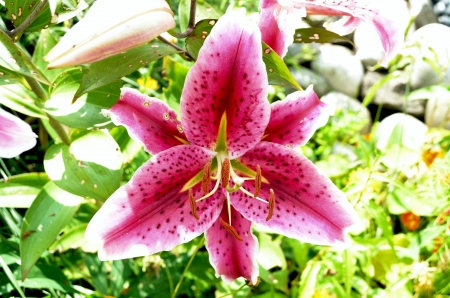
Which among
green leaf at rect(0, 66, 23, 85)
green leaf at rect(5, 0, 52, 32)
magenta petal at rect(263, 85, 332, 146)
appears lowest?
magenta petal at rect(263, 85, 332, 146)

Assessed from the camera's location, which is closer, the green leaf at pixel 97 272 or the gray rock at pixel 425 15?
the green leaf at pixel 97 272

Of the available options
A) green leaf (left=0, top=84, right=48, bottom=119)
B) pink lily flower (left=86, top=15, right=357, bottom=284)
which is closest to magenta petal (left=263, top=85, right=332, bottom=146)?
pink lily flower (left=86, top=15, right=357, bottom=284)

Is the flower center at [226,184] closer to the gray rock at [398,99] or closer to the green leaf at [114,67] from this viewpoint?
the green leaf at [114,67]

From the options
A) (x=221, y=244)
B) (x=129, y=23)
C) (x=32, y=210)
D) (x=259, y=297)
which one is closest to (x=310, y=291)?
(x=259, y=297)

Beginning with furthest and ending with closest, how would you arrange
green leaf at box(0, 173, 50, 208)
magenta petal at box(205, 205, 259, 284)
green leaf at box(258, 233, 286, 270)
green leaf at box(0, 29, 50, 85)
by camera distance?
→ 1. green leaf at box(258, 233, 286, 270)
2. green leaf at box(0, 173, 50, 208)
3. magenta petal at box(205, 205, 259, 284)
4. green leaf at box(0, 29, 50, 85)

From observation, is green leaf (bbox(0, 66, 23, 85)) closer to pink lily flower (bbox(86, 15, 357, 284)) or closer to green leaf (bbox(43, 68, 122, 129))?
green leaf (bbox(43, 68, 122, 129))

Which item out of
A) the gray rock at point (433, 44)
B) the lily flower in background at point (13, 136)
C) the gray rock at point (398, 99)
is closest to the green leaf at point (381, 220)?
the gray rock at point (433, 44)

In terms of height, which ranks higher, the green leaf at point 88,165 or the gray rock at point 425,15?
the green leaf at point 88,165

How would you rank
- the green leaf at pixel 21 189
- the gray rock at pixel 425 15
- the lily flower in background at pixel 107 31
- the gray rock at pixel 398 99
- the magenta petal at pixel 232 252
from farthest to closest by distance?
the gray rock at pixel 425 15 → the gray rock at pixel 398 99 → the green leaf at pixel 21 189 → the magenta petal at pixel 232 252 → the lily flower in background at pixel 107 31
